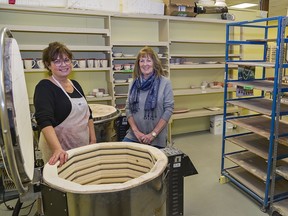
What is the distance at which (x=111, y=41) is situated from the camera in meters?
3.38

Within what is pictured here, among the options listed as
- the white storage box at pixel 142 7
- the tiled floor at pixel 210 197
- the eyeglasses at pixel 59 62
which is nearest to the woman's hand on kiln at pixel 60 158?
the eyeglasses at pixel 59 62

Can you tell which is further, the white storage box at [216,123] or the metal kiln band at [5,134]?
the white storage box at [216,123]

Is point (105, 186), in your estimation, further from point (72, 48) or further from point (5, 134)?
point (72, 48)

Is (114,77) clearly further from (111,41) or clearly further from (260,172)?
(260,172)

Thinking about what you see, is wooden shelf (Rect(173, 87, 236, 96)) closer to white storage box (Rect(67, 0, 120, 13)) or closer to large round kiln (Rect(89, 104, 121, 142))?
white storage box (Rect(67, 0, 120, 13))

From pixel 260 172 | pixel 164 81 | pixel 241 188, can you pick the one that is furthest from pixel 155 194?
pixel 241 188

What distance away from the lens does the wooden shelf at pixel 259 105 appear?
211 cm

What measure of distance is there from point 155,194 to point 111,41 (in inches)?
106

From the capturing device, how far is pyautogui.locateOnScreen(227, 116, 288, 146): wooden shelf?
2.09 m

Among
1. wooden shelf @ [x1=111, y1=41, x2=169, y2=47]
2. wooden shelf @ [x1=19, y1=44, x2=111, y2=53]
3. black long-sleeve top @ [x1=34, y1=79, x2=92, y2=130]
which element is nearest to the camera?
black long-sleeve top @ [x1=34, y1=79, x2=92, y2=130]

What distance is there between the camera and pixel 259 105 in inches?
92.0

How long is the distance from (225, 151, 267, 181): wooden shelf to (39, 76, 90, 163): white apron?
158cm

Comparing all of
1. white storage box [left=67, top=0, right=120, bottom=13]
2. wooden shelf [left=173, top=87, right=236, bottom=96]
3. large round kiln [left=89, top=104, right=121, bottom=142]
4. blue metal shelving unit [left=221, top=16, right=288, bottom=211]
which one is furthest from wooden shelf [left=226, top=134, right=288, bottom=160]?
white storage box [left=67, top=0, right=120, bottom=13]

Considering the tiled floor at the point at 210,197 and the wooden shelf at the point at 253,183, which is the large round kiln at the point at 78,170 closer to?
Answer: the tiled floor at the point at 210,197
